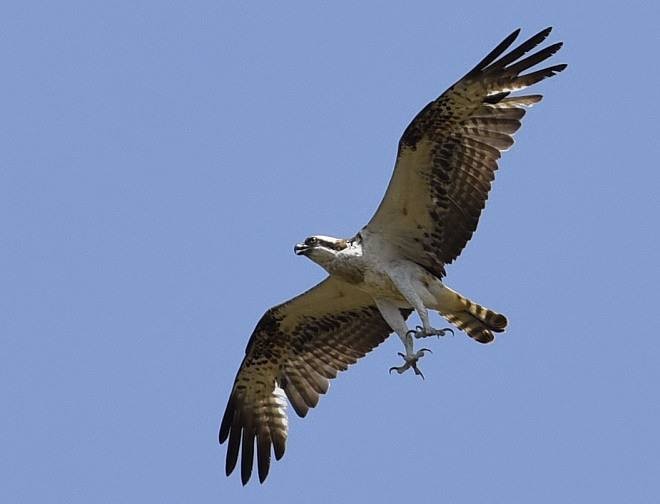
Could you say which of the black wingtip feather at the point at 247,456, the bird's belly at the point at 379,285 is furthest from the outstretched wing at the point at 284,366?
the bird's belly at the point at 379,285

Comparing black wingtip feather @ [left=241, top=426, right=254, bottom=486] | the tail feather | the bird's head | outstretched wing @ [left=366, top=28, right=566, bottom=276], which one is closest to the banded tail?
the tail feather

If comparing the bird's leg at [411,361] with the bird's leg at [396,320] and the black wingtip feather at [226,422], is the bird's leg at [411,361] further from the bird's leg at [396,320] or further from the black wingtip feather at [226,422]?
the black wingtip feather at [226,422]

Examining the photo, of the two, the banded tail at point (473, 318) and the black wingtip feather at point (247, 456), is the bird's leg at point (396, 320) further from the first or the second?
the black wingtip feather at point (247, 456)

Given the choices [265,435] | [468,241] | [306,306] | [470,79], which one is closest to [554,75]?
[470,79]

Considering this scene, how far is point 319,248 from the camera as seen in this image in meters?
16.1

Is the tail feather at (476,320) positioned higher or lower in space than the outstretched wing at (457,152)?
lower

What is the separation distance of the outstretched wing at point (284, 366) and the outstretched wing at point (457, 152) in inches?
65.8

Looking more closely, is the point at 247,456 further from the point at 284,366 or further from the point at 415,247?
the point at 415,247

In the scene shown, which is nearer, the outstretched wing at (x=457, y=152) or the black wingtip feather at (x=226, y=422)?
the outstretched wing at (x=457, y=152)

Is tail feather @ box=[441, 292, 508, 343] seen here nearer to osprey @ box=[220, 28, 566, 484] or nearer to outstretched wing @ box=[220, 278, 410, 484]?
osprey @ box=[220, 28, 566, 484]

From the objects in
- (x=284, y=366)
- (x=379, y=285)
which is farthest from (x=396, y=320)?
(x=284, y=366)

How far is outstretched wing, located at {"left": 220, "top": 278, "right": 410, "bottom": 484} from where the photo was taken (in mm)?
17797

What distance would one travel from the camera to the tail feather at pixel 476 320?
16359 mm

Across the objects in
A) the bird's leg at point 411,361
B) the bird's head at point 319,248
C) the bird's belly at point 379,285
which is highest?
the bird's head at point 319,248
